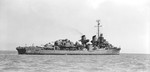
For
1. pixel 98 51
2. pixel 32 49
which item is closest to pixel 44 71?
pixel 32 49

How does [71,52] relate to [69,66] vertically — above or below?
above

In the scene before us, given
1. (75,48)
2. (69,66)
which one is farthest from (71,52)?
(69,66)

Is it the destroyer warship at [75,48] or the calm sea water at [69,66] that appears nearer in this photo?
the calm sea water at [69,66]

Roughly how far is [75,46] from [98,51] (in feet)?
20.7

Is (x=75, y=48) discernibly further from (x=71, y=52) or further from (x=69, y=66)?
(x=69, y=66)

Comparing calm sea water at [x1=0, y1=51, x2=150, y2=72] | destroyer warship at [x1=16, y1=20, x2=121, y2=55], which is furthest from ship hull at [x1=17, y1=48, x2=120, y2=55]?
calm sea water at [x1=0, y1=51, x2=150, y2=72]

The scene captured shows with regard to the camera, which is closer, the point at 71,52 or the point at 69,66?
the point at 69,66

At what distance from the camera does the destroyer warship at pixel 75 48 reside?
68688 millimetres

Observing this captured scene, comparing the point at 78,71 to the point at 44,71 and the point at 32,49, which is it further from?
the point at 32,49

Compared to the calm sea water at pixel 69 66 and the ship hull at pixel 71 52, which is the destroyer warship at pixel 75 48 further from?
the calm sea water at pixel 69 66

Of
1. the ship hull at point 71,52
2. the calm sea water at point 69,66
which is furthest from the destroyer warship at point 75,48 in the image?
the calm sea water at point 69,66

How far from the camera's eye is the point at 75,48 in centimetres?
7306

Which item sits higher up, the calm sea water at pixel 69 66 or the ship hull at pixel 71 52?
the ship hull at pixel 71 52

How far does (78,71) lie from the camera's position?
2303 centimetres
